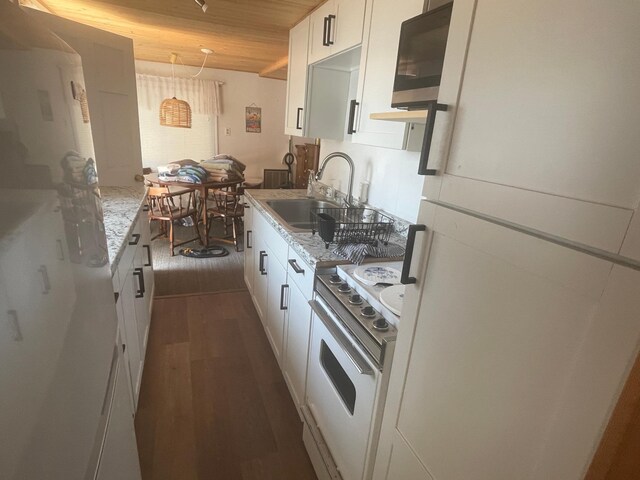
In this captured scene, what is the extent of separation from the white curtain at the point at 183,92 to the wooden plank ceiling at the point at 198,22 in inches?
34.1

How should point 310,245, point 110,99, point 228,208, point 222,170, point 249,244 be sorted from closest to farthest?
point 310,245, point 110,99, point 249,244, point 222,170, point 228,208

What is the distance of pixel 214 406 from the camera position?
1.80 metres

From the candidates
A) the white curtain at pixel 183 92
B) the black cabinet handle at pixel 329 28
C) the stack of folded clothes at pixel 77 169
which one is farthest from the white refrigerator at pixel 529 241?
the white curtain at pixel 183 92

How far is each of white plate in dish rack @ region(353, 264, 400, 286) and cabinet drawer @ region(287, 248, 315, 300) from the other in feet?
0.71

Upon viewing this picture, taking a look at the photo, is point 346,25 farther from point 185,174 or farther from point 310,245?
point 185,174

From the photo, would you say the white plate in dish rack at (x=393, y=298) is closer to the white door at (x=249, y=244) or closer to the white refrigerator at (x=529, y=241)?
the white refrigerator at (x=529, y=241)

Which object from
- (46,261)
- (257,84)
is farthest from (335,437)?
(257,84)

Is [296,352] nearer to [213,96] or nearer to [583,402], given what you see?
[583,402]

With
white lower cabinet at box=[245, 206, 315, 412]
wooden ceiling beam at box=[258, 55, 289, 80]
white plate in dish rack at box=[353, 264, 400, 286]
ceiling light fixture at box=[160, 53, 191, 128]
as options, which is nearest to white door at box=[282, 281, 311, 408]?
white lower cabinet at box=[245, 206, 315, 412]

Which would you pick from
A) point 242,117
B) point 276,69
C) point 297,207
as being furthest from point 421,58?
point 242,117

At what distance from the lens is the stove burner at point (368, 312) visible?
1.09m

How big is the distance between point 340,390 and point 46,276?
105cm

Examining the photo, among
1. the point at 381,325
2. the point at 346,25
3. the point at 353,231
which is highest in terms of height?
the point at 346,25

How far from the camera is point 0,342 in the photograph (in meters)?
0.36
